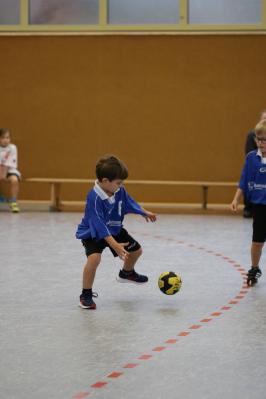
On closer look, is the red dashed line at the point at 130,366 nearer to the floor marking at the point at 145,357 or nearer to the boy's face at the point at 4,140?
the floor marking at the point at 145,357

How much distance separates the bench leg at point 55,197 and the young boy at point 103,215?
717 cm

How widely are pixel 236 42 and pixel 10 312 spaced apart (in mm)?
8825

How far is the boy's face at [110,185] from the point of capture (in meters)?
6.16

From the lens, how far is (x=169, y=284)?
21.3 ft

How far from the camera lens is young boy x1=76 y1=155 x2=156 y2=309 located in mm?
6109

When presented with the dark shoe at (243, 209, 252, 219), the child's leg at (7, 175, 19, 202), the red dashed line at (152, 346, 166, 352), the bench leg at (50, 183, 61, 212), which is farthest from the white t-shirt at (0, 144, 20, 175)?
the red dashed line at (152, 346, 166, 352)

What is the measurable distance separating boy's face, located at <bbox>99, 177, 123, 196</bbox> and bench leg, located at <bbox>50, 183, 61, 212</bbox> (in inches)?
289

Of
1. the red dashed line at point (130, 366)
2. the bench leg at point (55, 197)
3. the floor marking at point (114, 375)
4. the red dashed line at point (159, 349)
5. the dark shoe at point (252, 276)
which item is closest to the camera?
the floor marking at point (114, 375)

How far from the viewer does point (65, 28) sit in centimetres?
1421

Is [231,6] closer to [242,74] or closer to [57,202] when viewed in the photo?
[242,74]

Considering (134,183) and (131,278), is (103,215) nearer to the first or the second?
(131,278)

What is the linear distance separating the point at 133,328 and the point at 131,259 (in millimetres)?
1290

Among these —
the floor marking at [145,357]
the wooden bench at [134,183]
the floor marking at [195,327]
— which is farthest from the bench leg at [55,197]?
the floor marking at [145,357]

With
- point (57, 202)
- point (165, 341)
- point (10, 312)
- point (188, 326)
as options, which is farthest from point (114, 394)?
point (57, 202)
